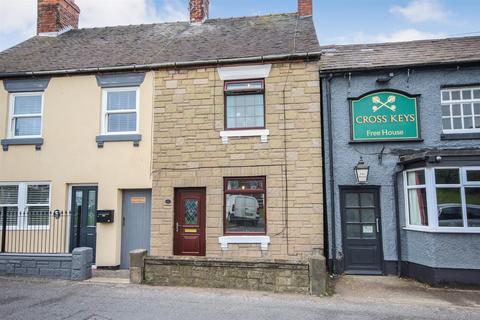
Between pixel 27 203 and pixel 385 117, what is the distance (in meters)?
10.7

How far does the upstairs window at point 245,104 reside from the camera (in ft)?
34.9

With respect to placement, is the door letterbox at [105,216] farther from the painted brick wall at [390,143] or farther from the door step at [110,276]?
the painted brick wall at [390,143]

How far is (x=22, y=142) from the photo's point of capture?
37.2 feet

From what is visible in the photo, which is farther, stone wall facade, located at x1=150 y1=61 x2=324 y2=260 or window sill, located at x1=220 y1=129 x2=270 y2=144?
window sill, located at x1=220 y1=129 x2=270 y2=144

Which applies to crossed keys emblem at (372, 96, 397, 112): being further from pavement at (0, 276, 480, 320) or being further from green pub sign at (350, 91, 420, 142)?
pavement at (0, 276, 480, 320)

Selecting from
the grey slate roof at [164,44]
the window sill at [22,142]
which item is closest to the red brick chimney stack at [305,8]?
the grey slate roof at [164,44]

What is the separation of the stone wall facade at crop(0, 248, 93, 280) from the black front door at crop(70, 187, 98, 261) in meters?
1.71

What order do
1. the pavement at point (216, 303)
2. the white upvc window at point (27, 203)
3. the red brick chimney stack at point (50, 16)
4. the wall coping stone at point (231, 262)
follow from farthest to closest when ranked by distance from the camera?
the red brick chimney stack at point (50, 16), the white upvc window at point (27, 203), the wall coping stone at point (231, 262), the pavement at point (216, 303)

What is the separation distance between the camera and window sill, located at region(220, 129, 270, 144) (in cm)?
1037

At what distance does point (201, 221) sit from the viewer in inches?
415

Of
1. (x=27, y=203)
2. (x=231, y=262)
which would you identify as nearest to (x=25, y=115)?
(x=27, y=203)

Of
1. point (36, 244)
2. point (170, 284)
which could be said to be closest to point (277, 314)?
point (170, 284)

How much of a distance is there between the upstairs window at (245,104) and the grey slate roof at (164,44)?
863 millimetres

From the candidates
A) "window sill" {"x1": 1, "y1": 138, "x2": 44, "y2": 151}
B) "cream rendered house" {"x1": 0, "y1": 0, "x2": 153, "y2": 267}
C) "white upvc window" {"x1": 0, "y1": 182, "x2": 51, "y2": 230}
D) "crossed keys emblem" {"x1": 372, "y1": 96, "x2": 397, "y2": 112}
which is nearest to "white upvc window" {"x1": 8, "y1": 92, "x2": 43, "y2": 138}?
"cream rendered house" {"x1": 0, "y1": 0, "x2": 153, "y2": 267}
